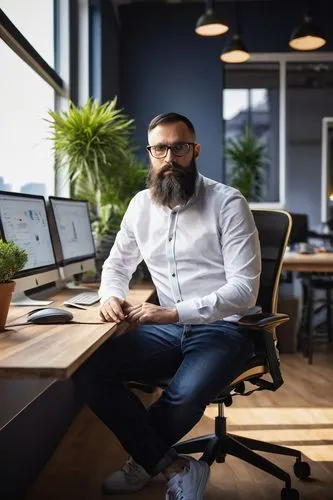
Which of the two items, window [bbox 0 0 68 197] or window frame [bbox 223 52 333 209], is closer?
window [bbox 0 0 68 197]

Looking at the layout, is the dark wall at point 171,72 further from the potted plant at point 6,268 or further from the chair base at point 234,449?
the potted plant at point 6,268

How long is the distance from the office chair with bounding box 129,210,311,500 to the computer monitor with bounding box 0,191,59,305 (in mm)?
571

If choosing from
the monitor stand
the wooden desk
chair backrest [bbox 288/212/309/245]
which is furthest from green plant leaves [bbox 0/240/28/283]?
chair backrest [bbox 288/212/309/245]

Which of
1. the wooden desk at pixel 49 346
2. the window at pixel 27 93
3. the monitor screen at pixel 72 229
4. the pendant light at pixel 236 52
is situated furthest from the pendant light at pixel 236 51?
the wooden desk at pixel 49 346

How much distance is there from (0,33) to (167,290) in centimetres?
154

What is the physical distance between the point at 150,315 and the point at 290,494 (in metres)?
0.89

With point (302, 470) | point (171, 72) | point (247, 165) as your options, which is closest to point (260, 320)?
point (302, 470)

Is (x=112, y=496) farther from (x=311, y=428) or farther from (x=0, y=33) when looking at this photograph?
(x=0, y=33)

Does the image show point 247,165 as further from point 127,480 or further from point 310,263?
point 127,480

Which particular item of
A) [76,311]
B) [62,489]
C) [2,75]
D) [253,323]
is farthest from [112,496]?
[2,75]

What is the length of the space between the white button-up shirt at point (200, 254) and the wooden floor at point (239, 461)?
0.75m

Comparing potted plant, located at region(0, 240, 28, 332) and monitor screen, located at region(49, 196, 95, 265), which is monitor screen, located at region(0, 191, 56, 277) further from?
potted plant, located at region(0, 240, 28, 332)

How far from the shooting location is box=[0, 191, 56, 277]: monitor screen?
2.19m

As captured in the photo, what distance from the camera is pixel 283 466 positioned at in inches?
105
